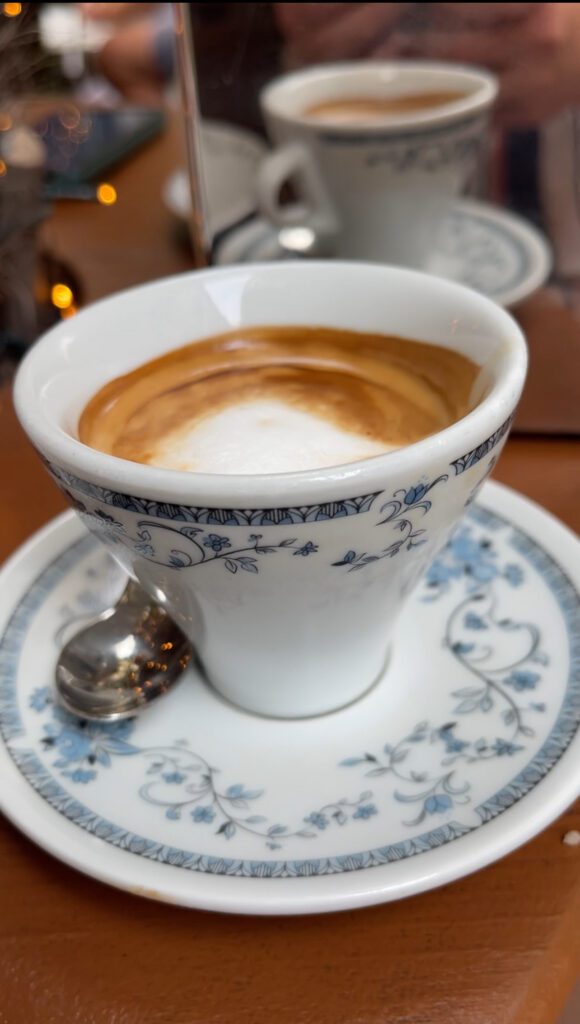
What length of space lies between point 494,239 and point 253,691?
1.80 feet

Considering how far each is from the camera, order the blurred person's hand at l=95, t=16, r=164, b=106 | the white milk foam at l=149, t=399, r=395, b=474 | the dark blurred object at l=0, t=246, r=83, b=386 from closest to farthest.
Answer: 1. the white milk foam at l=149, t=399, r=395, b=474
2. the dark blurred object at l=0, t=246, r=83, b=386
3. the blurred person's hand at l=95, t=16, r=164, b=106

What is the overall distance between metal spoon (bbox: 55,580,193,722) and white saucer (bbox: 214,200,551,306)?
43 centimetres

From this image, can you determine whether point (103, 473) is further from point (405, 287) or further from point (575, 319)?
point (575, 319)

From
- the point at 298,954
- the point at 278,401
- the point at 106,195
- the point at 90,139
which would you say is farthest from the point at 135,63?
the point at 298,954

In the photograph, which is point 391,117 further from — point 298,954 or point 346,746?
point 298,954

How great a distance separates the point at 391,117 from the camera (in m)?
0.87

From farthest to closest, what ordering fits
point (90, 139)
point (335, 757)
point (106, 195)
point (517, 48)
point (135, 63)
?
1. point (135, 63)
2. point (90, 139)
3. point (106, 195)
4. point (517, 48)
5. point (335, 757)

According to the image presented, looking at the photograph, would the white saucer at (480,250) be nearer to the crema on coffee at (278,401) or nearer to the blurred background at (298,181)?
the blurred background at (298,181)

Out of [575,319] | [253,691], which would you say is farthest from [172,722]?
[575,319]

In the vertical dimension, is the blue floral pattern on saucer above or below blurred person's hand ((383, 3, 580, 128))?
below

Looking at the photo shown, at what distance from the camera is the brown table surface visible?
408 mm

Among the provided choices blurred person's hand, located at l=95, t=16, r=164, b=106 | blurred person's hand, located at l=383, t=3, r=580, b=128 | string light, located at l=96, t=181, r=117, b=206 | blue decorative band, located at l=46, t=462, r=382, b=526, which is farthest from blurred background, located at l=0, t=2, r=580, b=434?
blurred person's hand, located at l=95, t=16, r=164, b=106

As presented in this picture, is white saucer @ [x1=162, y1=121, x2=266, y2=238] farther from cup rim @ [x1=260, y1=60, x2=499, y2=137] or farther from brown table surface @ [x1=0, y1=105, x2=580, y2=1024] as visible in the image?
brown table surface @ [x1=0, y1=105, x2=580, y2=1024]

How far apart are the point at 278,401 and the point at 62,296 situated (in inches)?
22.9
